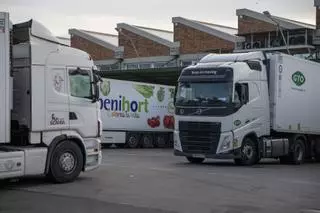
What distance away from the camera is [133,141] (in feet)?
118

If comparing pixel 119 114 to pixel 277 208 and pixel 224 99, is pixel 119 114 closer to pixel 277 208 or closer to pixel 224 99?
pixel 224 99

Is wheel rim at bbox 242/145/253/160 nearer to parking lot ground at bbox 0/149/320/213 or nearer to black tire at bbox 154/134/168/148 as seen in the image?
parking lot ground at bbox 0/149/320/213

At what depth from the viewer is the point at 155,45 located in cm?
5819

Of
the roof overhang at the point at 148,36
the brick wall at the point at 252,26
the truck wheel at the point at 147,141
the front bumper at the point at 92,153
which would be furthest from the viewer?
the roof overhang at the point at 148,36

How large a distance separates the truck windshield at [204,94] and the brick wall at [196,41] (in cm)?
3203

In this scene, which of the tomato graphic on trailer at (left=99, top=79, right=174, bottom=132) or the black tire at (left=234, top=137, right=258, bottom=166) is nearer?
the black tire at (left=234, top=137, right=258, bottom=166)

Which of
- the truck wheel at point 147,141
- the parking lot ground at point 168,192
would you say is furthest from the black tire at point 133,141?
the parking lot ground at point 168,192

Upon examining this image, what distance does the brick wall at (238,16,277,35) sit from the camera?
49.6m

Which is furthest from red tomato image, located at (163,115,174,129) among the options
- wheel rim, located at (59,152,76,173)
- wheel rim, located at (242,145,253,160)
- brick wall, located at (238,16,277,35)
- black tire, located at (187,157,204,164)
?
wheel rim, located at (59,152,76,173)

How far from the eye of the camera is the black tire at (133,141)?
3562cm

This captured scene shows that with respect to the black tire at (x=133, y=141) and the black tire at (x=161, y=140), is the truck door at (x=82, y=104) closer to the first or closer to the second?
the black tire at (x=133, y=141)

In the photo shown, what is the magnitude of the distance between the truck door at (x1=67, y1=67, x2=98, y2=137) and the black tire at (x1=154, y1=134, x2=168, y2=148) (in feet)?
74.6

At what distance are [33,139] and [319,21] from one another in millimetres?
37079

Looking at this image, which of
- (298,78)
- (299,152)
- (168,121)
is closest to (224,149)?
(299,152)
